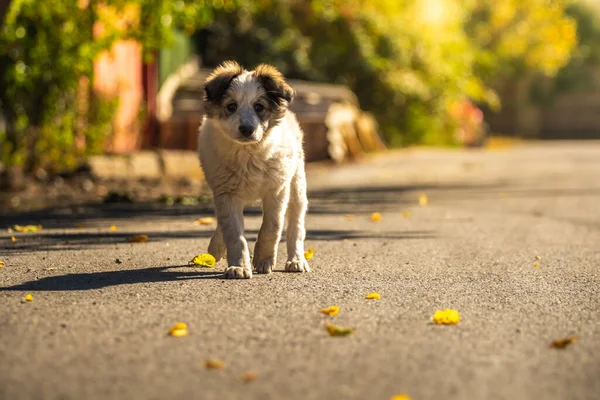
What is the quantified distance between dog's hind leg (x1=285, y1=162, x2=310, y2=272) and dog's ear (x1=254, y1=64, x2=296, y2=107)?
55 centimetres

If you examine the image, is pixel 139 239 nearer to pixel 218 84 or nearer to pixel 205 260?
pixel 205 260

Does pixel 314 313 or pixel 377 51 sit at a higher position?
pixel 377 51

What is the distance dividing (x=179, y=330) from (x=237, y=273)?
1361mm

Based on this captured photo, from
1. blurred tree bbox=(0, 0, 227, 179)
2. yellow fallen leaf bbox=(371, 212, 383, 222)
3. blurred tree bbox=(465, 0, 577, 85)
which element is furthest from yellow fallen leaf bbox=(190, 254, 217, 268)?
blurred tree bbox=(465, 0, 577, 85)

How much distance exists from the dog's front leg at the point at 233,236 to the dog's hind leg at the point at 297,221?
40 cm

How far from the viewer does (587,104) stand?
1638 inches

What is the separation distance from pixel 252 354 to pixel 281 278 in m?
1.77

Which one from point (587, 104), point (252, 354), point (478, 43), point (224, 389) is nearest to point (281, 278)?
point (252, 354)

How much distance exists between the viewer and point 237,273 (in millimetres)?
5477

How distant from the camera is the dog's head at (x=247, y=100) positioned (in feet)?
18.0

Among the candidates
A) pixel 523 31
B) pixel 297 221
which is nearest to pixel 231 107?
pixel 297 221

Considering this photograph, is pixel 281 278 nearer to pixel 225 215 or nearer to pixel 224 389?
pixel 225 215

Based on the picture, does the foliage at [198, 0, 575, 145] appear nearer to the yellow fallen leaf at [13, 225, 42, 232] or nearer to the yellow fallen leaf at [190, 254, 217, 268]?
the yellow fallen leaf at [13, 225, 42, 232]

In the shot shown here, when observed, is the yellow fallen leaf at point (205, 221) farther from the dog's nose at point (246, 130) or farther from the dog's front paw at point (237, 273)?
the dog's nose at point (246, 130)
